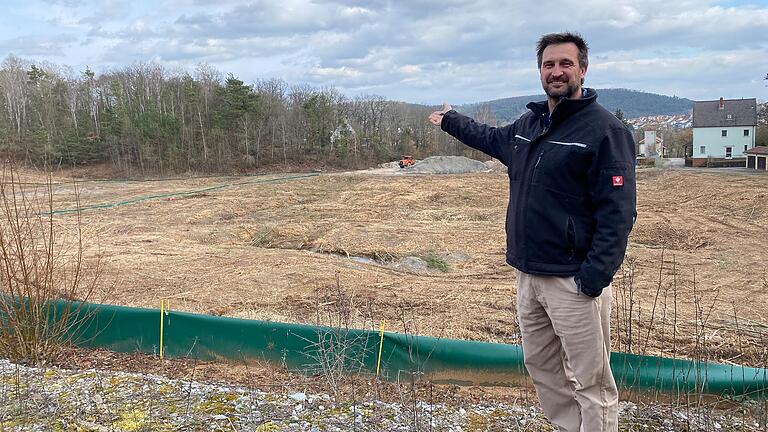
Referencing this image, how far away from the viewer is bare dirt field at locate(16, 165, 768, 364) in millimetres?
6164

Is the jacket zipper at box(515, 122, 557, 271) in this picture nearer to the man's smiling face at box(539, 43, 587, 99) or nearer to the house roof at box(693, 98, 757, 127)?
the man's smiling face at box(539, 43, 587, 99)

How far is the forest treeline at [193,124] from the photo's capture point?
32656mm

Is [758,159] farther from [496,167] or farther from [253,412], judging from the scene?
[253,412]

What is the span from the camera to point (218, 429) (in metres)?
2.84

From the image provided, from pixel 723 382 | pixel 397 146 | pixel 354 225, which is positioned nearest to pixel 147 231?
pixel 354 225

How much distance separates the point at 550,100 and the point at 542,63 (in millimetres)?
147

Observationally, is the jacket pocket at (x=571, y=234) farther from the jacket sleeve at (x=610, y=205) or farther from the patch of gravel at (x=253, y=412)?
the patch of gravel at (x=253, y=412)

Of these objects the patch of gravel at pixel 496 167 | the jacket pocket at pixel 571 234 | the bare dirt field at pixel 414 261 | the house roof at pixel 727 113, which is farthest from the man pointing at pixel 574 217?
the house roof at pixel 727 113

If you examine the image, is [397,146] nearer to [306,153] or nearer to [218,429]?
[306,153]

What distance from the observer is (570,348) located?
210 cm

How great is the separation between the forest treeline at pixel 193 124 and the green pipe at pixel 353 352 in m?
27.9

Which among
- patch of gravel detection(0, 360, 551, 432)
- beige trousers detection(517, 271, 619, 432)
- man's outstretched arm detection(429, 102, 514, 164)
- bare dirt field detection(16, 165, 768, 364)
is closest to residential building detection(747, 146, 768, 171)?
bare dirt field detection(16, 165, 768, 364)

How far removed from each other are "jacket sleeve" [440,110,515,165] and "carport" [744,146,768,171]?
1172 inches

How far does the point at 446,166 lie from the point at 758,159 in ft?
51.8
